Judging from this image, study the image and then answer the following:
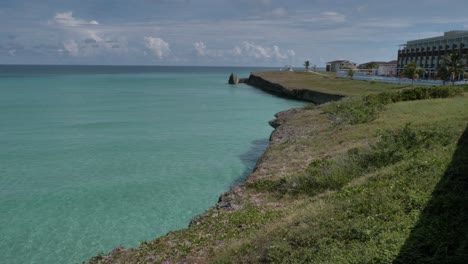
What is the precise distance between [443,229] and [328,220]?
240cm

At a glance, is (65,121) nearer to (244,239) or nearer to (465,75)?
(244,239)

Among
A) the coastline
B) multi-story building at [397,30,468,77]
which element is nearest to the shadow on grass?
the coastline

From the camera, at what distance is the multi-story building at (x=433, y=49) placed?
77244 mm

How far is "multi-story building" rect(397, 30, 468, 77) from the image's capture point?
7724cm

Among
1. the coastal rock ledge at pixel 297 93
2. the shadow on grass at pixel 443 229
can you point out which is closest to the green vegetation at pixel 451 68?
the coastal rock ledge at pixel 297 93

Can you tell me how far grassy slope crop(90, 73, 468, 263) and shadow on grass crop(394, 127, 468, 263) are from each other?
0.11 feet

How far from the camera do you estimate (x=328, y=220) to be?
9484mm

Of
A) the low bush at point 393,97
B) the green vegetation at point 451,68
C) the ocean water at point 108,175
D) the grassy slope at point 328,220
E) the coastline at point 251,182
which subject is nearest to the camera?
the grassy slope at point 328,220

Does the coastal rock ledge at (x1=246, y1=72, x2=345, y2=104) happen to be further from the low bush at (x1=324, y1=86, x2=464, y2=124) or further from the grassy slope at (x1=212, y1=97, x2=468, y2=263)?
the grassy slope at (x1=212, y1=97, x2=468, y2=263)

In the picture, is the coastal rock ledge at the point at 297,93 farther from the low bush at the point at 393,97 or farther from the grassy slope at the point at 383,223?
the grassy slope at the point at 383,223

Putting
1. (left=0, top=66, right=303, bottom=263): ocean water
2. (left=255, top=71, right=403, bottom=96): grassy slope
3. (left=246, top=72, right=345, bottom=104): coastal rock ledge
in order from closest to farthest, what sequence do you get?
(left=0, top=66, right=303, bottom=263): ocean water < (left=246, top=72, right=345, bottom=104): coastal rock ledge < (left=255, top=71, right=403, bottom=96): grassy slope

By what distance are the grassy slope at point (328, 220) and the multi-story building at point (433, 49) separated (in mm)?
69359

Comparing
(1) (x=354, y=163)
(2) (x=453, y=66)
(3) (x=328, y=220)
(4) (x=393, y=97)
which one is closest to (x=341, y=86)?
(2) (x=453, y=66)

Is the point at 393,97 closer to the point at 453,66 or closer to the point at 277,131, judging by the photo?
the point at 277,131
